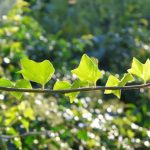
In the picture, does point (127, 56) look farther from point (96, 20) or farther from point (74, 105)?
point (74, 105)

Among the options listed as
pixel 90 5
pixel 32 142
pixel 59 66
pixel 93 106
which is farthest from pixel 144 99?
pixel 90 5

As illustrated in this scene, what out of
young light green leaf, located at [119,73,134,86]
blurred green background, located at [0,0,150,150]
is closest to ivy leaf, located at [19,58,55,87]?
young light green leaf, located at [119,73,134,86]

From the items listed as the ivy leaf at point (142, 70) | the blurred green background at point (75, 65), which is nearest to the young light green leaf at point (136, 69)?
the ivy leaf at point (142, 70)

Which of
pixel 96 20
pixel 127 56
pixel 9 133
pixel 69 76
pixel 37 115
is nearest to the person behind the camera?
pixel 9 133

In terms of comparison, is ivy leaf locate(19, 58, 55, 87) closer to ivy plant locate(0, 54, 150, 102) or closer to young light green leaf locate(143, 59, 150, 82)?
ivy plant locate(0, 54, 150, 102)

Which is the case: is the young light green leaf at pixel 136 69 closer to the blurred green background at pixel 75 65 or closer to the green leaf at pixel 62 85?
the green leaf at pixel 62 85
